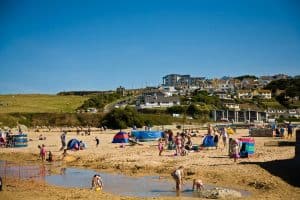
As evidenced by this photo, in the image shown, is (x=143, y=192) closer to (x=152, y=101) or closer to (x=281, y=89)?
(x=152, y=101)

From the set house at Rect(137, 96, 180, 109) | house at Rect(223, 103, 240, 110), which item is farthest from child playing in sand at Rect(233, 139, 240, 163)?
house at Rect(223, 103, 240, 110)

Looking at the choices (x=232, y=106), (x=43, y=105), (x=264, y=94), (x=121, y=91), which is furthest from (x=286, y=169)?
(x=121, y=91)

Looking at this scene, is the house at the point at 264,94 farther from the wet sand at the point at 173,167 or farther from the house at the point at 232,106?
the wet sand at the point at 173,167

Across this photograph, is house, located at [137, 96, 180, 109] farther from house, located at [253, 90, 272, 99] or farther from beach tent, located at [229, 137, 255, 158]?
beach tent, located at [229, 137, 255, 158]

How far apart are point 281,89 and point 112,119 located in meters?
88.8

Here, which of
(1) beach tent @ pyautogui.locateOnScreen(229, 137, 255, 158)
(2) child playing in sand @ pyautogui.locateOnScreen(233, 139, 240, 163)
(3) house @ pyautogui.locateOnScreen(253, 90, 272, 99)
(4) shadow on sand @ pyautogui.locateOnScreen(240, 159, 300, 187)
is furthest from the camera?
(3) house @ pyautogui.locateOnScreen(253, 90, 272, 99)

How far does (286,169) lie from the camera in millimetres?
19594

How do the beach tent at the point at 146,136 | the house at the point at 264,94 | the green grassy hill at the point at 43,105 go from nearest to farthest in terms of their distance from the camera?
the beach tent at the point at 146,136 → the green grassy hill at the point at 43,105 → the house at the point at 264,94

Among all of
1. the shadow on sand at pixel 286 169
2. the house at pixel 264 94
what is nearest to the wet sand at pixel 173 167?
the shadow on sand at pixel 286 169

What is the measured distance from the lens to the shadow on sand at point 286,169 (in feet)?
58.3

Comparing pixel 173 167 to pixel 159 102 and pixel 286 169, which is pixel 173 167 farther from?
pixel 159 102

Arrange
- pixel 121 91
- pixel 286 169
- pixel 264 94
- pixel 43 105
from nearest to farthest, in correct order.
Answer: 1. pixel 286 169
2. pixel 43 105
3. pixel 264 94
4. pixel 121 91

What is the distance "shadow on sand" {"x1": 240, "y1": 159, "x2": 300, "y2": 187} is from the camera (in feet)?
58.3

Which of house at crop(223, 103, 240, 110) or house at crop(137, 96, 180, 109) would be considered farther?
house at crop(137, 96, 180, 109)
